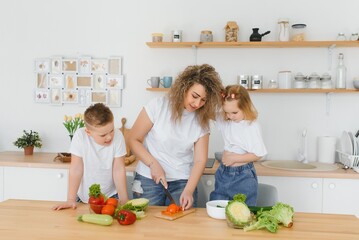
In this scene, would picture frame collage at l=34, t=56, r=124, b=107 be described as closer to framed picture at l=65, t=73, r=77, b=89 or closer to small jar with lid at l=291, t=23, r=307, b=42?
framed picture at l=65, t=73, r=77, b=89

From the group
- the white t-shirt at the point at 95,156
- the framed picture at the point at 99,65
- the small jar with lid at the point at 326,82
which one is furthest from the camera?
the framed picture at the point at 99,65

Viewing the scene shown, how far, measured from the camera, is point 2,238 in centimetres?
142

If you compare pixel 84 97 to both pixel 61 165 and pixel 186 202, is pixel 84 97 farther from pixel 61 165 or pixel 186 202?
pixel 186 202

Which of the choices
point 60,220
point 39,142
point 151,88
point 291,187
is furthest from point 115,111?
point 60,220

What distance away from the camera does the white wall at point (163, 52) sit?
3.26 meters

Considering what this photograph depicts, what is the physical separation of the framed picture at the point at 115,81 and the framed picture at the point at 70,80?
31cm

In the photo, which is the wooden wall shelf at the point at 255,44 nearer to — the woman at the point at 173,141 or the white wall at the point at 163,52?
the white wall at the point at 163,52

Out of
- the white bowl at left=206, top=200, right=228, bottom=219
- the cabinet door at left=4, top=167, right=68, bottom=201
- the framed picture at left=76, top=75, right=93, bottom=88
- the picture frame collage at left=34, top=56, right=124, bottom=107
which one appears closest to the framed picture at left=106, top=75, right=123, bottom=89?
the picture frame collage at left=34, top=56, right=124, bottom=107

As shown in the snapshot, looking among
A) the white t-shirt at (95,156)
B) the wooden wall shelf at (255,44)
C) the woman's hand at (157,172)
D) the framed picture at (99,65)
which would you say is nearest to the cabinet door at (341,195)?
the wooden wall shelf at (255,44)

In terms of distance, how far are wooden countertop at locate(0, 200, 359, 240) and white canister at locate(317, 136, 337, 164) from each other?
152 cm

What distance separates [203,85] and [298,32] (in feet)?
5.02

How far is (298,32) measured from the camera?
3.19 meters

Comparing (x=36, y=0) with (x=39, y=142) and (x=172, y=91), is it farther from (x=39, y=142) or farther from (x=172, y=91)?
(x=172, y=91)

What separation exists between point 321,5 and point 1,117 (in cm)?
297
